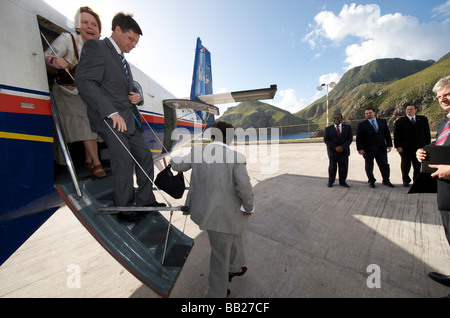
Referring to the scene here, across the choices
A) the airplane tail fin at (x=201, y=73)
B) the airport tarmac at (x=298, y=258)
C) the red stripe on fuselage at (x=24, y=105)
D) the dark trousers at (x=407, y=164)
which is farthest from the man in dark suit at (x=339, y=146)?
the airplane tail fin at (x=201, y=73)

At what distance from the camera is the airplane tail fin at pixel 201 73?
797 cm

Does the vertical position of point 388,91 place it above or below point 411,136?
above

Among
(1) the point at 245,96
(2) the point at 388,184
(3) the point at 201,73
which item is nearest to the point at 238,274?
(1) the point at 245,96

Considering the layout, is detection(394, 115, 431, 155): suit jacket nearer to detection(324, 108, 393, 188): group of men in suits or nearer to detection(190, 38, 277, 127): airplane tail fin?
detection(324, 108, 393, 188): group of men in suits

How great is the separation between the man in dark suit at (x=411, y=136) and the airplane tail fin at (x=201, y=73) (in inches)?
260

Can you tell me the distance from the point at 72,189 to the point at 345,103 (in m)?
139

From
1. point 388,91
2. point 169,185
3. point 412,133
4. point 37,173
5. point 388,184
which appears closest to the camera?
point 37,173

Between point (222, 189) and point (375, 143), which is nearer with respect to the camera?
point (222, 189)

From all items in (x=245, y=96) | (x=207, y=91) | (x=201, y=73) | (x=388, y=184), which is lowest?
(x=388, y=184)

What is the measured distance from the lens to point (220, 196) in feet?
4.75

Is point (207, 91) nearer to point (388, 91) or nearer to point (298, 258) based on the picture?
point (298, 258)

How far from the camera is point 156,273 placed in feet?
5.39

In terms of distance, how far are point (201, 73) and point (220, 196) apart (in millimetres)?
8426

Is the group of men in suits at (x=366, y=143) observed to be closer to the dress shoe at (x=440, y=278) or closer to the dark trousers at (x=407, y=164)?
the dark trousers at (x=407, y=164)
